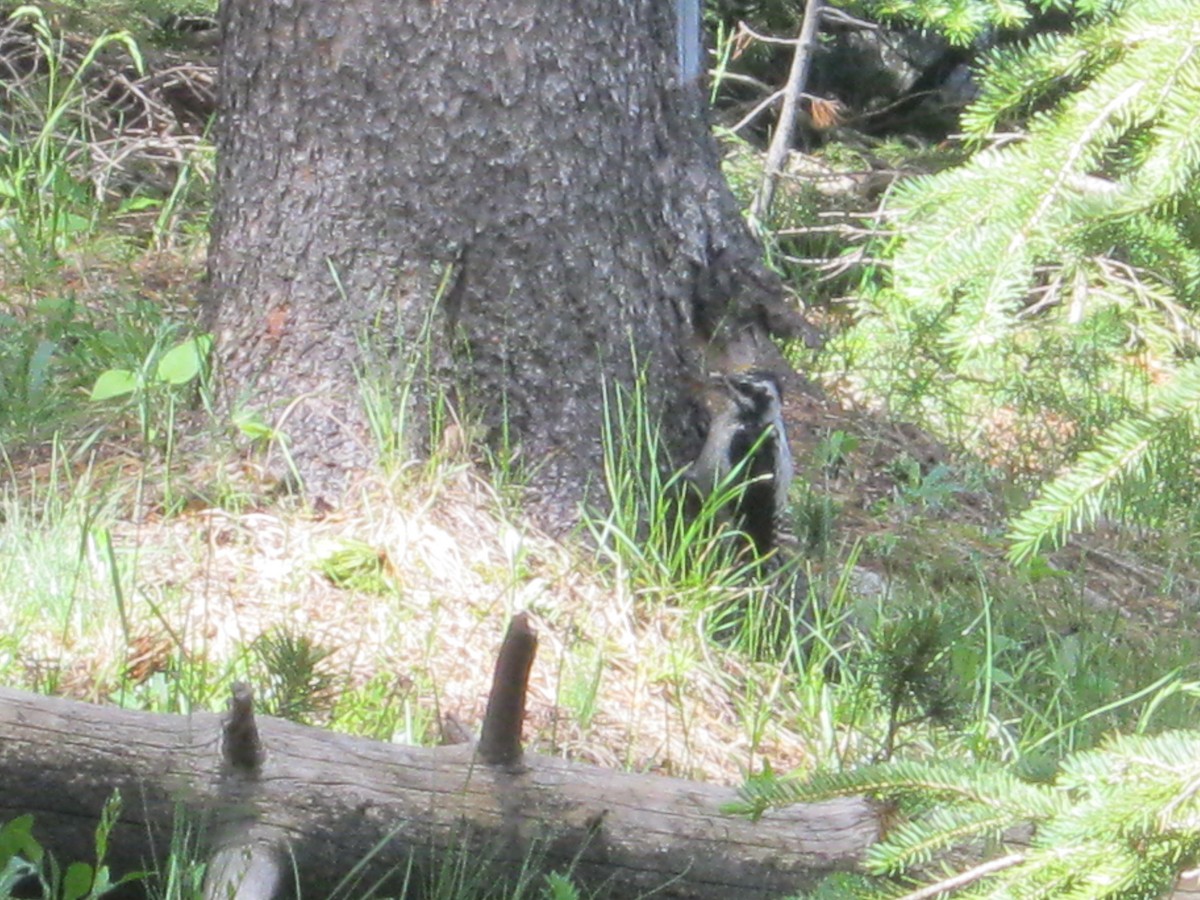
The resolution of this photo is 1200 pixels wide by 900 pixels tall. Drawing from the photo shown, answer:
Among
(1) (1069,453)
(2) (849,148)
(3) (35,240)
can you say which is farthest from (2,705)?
(2) (849,148)

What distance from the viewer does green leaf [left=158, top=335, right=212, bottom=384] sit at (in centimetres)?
394

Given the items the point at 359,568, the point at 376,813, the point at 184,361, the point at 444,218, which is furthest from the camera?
the point at 184,361

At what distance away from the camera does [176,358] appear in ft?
13.3

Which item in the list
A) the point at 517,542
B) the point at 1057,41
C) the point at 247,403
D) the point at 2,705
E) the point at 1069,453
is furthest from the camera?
the point at 1069,453

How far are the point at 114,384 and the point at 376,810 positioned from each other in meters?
1.87

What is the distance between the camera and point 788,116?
6742 millimetres

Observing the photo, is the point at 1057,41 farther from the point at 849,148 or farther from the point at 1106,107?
the point at 849,148

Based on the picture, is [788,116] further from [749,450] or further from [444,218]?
[444,218]

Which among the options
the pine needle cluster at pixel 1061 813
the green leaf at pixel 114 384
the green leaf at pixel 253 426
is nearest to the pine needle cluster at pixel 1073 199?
the pine needle cluster at pixel 1061 813

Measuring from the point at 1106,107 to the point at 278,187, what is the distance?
2.51 meters

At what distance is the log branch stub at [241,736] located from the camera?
2312 mm

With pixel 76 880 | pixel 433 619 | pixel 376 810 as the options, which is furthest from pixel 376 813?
pixel 433 619

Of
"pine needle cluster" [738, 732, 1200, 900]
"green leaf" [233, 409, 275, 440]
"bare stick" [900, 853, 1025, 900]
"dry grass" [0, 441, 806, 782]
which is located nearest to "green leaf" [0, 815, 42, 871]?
"dry grass" [0, 441, 806, 782]

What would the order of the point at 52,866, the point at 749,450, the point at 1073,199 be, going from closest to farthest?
the point at 1073,199 → the point at 52,866 → the point at 749,450
